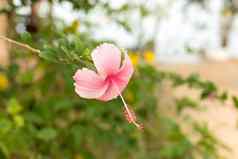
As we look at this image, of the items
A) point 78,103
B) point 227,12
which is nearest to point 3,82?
point 78,103

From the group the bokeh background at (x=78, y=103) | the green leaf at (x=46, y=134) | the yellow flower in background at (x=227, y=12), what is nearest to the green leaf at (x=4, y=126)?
the bokeh background at (x=78, y=103)

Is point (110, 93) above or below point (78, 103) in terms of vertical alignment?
above

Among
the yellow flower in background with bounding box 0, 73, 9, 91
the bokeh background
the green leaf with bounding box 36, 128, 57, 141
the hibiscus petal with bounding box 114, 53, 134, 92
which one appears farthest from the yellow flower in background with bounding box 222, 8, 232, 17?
the hibiscus petal with bounding box 114, 53, 134, 92

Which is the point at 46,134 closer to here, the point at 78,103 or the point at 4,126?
the point at 4,126

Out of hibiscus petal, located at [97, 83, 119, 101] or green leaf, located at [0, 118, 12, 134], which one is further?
green leaf, located at [0, 118, 12, 134]

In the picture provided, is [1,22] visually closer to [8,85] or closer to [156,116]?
[8,85]

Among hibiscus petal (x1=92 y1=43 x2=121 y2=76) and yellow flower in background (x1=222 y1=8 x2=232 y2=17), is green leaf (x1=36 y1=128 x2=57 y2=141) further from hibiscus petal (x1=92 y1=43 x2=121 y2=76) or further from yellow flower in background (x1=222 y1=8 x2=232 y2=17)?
yellow flower in background (x1=222 y1=8 x2=232 y2=17)

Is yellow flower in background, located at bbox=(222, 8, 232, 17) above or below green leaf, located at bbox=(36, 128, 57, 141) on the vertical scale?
below

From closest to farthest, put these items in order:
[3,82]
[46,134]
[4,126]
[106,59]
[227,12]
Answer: [106,59], [4,126], [46,134], [3,82], [227,12]
